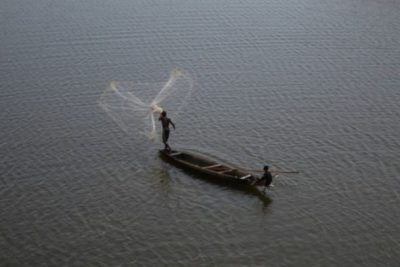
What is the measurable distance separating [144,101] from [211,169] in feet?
21.5

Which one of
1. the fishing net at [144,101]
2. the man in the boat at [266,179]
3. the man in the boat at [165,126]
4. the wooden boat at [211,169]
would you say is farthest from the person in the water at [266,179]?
the fishing net at [144,101]

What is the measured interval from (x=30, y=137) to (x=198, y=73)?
980 centimetres

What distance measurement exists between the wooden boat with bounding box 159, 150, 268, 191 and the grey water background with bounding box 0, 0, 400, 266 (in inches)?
13.2

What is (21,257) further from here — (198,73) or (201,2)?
(201,2)

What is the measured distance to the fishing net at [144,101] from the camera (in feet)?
90.6

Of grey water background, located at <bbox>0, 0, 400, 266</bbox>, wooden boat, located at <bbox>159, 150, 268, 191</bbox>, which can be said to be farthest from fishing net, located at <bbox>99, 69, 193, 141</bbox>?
wooden boat, located at <bbox>159, 150, 268, 191</bbox>

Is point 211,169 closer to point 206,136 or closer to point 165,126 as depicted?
point 165,126

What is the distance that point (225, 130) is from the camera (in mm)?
27703

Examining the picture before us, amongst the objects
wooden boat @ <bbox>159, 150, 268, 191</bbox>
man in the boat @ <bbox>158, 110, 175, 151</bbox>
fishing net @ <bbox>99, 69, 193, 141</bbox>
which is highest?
fishing net @ <bbox>99, 69, 193, 141</bbox>

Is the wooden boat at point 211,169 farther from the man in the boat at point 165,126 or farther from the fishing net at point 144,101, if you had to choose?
the fishing net at point 144,101

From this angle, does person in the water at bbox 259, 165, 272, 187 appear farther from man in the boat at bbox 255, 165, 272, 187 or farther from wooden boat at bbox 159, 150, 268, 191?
wooden boat at bbox 159, 150, 268, 191

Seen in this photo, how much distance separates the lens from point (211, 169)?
945 inches

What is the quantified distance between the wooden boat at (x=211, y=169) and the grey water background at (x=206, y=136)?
1.10ft

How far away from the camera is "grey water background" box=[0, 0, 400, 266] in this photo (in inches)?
816
